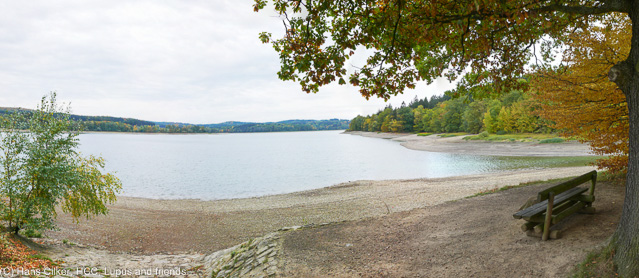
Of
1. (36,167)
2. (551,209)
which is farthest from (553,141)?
(36,167)

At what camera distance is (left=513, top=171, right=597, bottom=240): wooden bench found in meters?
5.86

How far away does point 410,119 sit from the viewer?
11138 centimetres

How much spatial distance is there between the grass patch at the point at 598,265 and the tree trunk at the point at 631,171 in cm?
8

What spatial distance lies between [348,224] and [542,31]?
753 cm

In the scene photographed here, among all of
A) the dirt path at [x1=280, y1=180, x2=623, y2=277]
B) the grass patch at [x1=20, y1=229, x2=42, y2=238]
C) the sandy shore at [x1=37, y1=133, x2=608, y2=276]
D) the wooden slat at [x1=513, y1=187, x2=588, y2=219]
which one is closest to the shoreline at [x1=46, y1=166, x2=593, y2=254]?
the sandy shore at [x1=37, y1=133, x2=608, y2=276]

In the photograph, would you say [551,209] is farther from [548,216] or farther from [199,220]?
[199,220]

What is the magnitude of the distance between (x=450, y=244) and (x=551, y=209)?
2.14 m

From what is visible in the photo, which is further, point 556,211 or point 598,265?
point 556,211

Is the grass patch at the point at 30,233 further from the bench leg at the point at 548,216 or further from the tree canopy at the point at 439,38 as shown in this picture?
the bench leg at the point at 548,216

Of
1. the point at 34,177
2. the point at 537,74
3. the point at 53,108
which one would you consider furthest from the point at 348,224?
the point at 53,108

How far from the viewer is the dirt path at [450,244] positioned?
5633mm

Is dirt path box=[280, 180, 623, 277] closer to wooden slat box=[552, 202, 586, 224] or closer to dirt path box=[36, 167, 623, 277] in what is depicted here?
dirt path box=[36, 167, 623, 277]

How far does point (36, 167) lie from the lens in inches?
356

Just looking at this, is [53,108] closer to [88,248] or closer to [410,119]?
[88,248]
